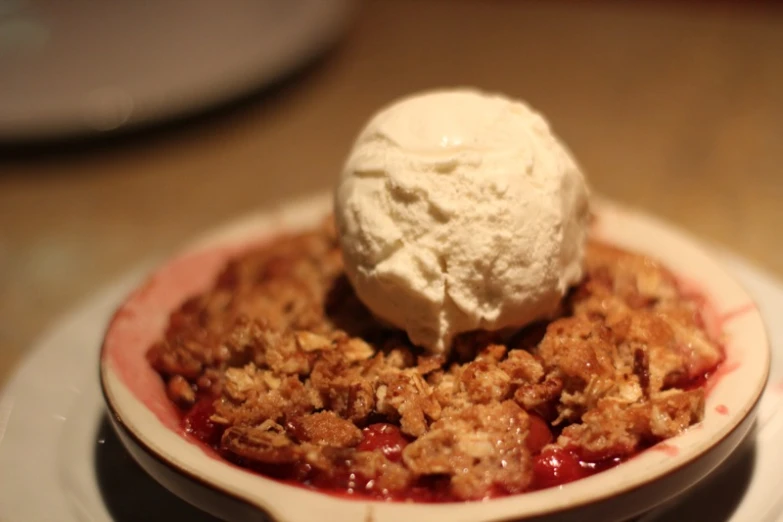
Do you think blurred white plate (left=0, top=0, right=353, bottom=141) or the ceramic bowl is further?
blurred white plate (left=0, top=0, right=353, bottom=141)

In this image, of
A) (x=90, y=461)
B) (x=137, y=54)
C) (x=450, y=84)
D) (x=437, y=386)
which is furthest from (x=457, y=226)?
(x=137, y=54)

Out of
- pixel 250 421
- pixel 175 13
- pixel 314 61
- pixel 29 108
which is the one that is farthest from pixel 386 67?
pixel 250 421

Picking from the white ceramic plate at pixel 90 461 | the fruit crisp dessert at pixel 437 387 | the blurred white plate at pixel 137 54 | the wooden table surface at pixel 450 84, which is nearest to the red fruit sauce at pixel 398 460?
the fruit crisp dessert at pixel 437 387

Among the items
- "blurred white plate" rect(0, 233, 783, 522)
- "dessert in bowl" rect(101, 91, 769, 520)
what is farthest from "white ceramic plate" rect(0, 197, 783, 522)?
"dessert in bowl" rect(101, 91, 769, 520)

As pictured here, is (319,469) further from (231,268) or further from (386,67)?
(386,67)

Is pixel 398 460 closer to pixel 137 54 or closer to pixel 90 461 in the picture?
pixel 90 461

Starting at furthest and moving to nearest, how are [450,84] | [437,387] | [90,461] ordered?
[450,84] < [90,461] < [437,387]

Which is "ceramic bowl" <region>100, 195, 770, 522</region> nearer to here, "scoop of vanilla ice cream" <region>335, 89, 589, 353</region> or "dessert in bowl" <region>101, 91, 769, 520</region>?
"dessert in bowl" <region>101, 91, 769, 520</region>
